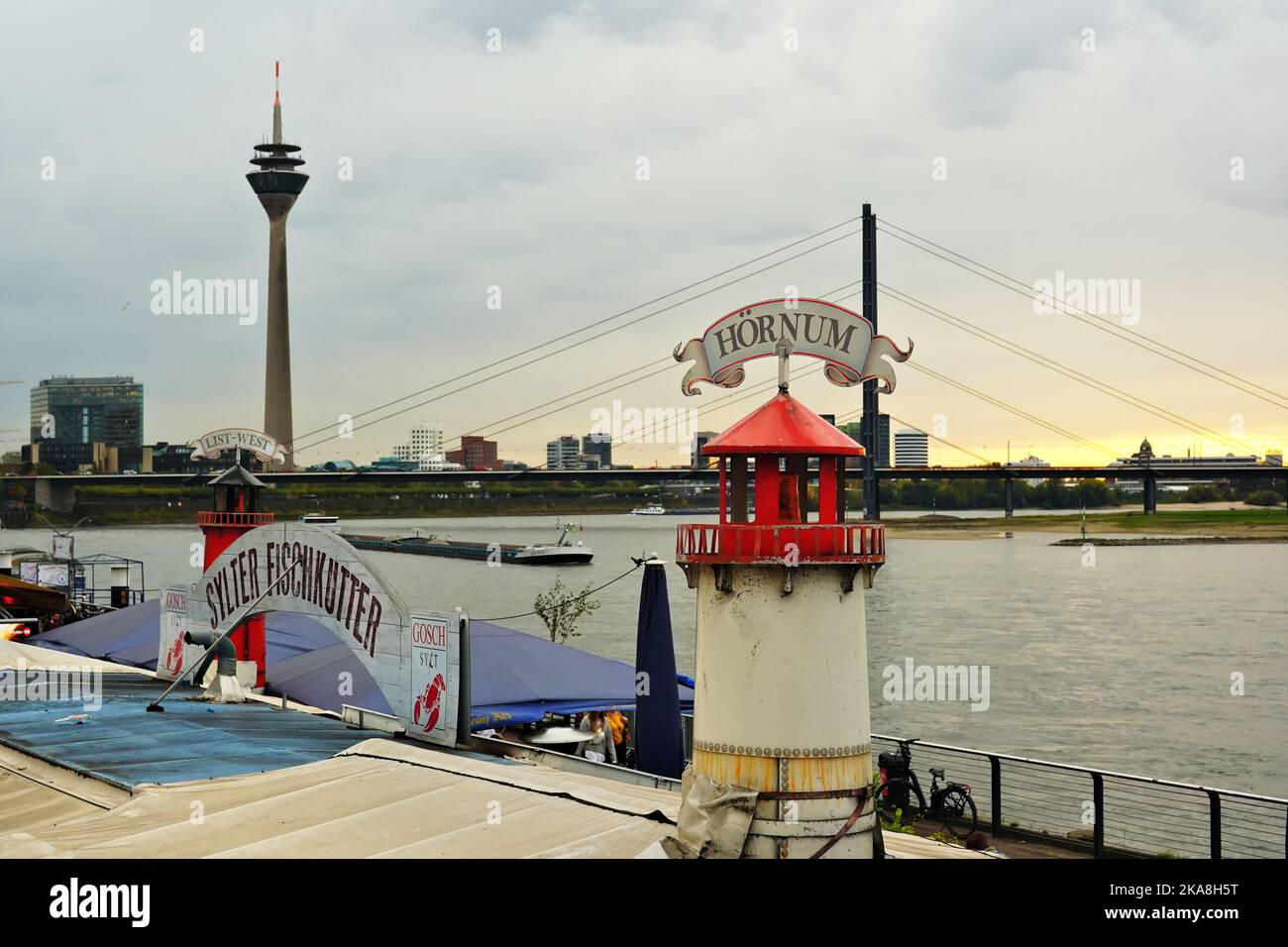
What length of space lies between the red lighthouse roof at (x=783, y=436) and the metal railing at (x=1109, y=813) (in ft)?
26.4

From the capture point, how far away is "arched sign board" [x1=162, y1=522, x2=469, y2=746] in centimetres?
1669

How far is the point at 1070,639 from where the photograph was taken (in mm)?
54406

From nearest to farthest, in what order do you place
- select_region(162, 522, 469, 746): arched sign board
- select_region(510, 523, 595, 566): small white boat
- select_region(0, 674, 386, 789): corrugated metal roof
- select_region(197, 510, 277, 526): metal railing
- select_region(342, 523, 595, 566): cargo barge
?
select_region(0, 674, 386, 789): corrugated metal roof, select_region(162, 522, 469, 746): arched sign board, select_region(197, 510, 277, 526): metal railing, select_region(510, 523, 595, 566): small white boat, select_region(342, 523, 595, 566): cargo barge

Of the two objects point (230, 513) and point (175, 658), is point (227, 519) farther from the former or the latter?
point (175, 658)

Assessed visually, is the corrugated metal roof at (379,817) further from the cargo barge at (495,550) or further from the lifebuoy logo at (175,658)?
the cargo barge at (495,550)

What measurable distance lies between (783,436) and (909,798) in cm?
948

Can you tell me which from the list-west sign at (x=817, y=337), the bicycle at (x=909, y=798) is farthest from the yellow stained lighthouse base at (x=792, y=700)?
the bicycle at (x=909, y=798)

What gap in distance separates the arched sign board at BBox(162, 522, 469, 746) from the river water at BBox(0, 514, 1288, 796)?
722 centimetres

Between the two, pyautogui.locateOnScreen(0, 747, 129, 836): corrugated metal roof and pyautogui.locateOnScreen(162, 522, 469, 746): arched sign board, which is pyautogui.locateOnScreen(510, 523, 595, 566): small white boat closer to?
pyautogui.locateOnScreen(162, 522, 469, 746): arched sign board

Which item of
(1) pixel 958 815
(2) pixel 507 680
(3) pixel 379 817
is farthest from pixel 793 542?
(2) pixel 507 680

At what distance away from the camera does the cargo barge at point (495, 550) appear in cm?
11225

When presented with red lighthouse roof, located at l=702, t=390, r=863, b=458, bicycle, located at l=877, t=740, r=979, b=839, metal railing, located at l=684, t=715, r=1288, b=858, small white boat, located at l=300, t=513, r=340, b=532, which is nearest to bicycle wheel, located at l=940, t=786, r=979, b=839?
bicycle, located at l=877, t=740, r=979, b=839

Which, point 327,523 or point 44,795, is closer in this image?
point 44,795
